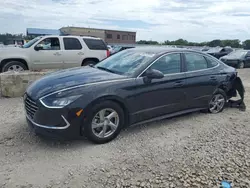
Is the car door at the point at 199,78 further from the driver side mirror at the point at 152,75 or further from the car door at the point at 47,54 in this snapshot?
the car door at the point at 47,54

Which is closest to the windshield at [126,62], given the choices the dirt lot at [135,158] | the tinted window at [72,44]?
the dirt lot at [135,158]

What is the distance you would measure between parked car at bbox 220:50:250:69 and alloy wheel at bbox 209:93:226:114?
36.2ft

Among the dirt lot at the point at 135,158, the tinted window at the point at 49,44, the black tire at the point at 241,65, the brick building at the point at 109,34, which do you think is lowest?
the dirt lot at the point at 135,158

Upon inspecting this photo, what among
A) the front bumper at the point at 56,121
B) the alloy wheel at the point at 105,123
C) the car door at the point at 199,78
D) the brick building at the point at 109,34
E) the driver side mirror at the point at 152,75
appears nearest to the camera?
the front bumper at the point at 56,121

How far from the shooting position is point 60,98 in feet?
10.2

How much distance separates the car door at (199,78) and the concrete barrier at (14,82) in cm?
400

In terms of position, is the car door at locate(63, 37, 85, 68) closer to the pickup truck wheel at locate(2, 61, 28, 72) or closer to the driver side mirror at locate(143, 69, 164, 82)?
the pickup truck wheel at locate(2, 61, 28, 72)

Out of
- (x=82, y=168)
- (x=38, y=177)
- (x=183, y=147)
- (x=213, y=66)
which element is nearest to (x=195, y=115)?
(x=213, y=66)

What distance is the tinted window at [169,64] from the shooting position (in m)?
3.98

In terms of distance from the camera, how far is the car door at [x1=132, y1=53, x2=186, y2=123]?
3.75 meters

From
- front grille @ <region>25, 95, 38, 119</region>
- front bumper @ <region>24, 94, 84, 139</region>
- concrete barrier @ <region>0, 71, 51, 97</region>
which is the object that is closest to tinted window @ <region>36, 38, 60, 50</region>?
concrete barrier @ <region>0, 71, 51, 97</region>

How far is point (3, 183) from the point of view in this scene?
2.56 m

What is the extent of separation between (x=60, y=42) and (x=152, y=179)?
7.02m

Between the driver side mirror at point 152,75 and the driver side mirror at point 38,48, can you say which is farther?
the driver side mirror at point 38,48
